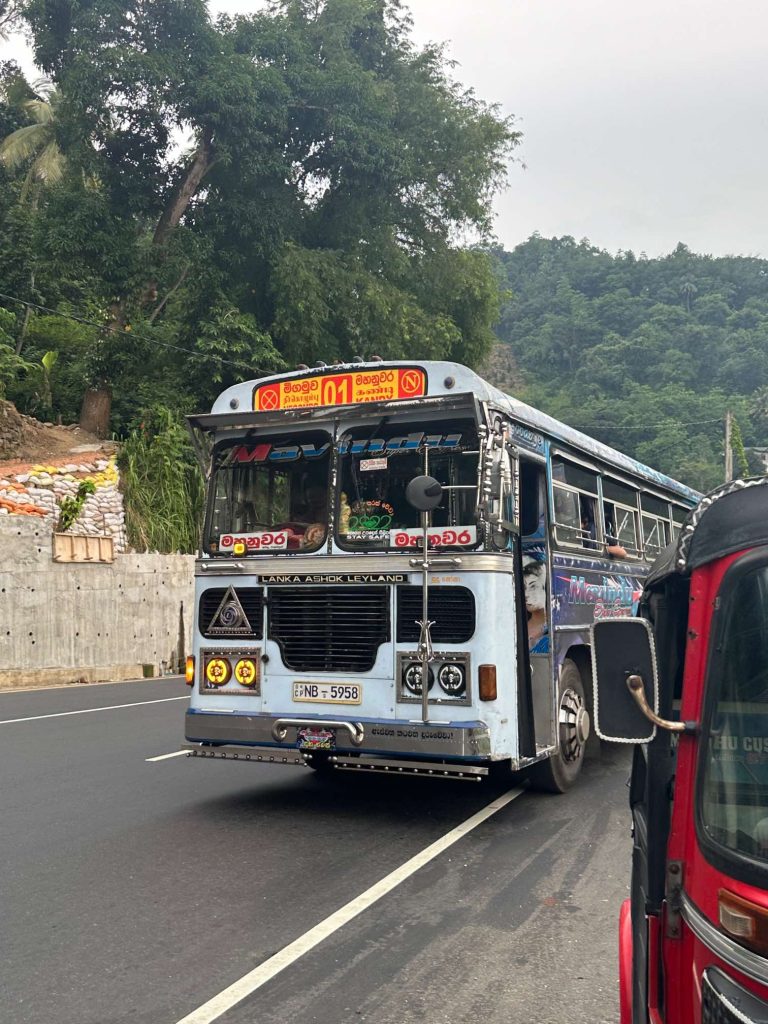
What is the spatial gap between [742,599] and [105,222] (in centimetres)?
2742

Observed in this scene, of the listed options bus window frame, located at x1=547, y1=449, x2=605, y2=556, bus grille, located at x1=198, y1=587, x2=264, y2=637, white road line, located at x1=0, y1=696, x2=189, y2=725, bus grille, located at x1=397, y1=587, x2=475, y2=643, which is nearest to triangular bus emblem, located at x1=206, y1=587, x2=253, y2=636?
bus grille, located at x1=198, y1=587, x2=264, y2=637

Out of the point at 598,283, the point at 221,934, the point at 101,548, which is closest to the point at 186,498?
the point at 101,548

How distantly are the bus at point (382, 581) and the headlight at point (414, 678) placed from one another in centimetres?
1

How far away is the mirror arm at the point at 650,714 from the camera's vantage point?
8.25 feet

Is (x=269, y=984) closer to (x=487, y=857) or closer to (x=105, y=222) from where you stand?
(x=487, y=857)

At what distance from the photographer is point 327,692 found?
6.96 m

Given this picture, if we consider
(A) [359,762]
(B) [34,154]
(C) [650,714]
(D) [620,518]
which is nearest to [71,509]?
(D) [620,518]

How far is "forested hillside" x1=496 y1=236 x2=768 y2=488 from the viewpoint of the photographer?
7062cm

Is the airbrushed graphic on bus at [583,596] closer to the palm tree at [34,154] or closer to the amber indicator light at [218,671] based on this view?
the amber indicator light at [218,671]

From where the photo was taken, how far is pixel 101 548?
20.4 meters

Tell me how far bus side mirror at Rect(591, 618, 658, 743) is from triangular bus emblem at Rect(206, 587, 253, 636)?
484 cm

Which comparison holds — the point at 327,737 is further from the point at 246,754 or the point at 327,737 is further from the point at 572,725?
the point at 572,725

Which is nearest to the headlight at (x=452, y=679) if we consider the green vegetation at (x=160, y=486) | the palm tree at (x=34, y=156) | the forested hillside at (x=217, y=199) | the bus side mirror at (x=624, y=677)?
the bus side mirror at (x=624, y=677)

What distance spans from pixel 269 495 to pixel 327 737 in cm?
190
